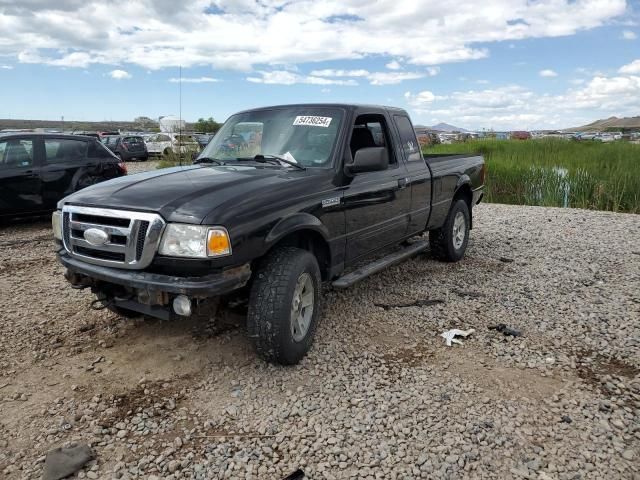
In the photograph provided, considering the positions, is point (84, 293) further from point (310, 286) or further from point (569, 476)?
point (569, 476)

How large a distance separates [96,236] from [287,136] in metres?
1.84

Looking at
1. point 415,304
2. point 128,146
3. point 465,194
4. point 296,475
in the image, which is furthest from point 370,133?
point 128,146

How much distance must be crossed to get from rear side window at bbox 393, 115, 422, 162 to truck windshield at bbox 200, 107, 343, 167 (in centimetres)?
116

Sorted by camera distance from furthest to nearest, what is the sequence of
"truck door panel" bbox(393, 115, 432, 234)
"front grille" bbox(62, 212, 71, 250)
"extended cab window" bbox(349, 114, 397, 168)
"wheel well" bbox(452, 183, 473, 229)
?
"wheel well" bbox(452, 183, 473, 229) < "truck door panel" bbox(393, 115, 432, 234) < "extended cab window" bbox(349, 114, 397, 168) < "front grille" bbox(62, 212, 71, 250)

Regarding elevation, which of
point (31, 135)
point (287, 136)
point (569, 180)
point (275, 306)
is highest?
point (287, 136)

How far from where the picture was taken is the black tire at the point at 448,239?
651 cm

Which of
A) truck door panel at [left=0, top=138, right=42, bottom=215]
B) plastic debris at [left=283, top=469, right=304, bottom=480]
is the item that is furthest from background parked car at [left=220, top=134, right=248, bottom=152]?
truck door panel at [left=0, top=138, right=42, bottom=215]

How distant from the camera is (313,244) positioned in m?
4.14

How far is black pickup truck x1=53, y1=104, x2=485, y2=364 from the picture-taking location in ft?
10.4

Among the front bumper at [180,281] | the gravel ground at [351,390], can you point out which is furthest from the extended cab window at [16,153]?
the front bumper at [180,281]

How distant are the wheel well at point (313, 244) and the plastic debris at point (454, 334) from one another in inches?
44.2

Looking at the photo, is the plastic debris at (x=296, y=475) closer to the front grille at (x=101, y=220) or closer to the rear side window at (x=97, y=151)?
the front grille at (x=101, y=220)

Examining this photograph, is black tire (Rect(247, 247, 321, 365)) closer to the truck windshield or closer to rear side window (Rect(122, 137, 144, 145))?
the truck windshield

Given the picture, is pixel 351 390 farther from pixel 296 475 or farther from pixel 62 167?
pixel 62 167
